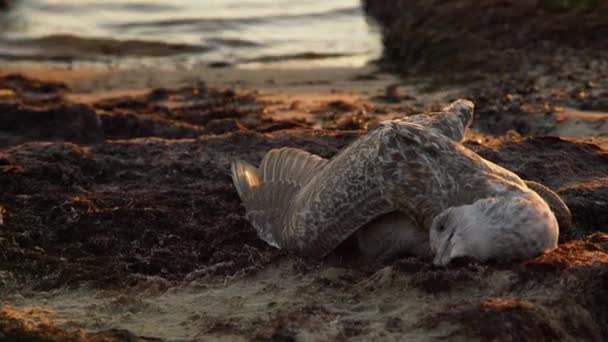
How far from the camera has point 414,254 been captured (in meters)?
5.51

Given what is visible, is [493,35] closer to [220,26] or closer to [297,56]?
[297,56]

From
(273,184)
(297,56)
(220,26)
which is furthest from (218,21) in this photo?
(273,184)

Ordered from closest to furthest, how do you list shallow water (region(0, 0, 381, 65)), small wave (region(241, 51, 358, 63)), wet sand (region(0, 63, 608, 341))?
wet sand (region(0, 63, 608, 341))
small wave (region(241, 51, 358, 63))
shallow water (region(0, 0, 381, 65))

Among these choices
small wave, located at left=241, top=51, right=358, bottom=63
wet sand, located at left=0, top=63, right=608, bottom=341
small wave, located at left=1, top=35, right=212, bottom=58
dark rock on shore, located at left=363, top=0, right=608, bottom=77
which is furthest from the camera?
small wave, located at left=1, top=35, right=212, bottom=58

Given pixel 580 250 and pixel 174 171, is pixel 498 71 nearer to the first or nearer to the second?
pixel 174 171

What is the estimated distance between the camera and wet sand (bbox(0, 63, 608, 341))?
471 cm

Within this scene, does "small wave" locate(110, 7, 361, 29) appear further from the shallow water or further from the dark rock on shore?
the dark rock on shore

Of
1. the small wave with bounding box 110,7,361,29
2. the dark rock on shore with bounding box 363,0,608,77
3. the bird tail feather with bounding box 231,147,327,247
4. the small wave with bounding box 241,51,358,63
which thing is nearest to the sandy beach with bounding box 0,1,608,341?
the bird tail feather with bounding box 231,147,327,247

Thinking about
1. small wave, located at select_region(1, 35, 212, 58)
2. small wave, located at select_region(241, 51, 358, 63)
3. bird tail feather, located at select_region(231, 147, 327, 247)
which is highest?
small wave, located at select_region(1, 35, 212, 58)

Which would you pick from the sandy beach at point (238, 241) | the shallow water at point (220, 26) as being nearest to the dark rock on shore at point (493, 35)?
the shallow water at point (220, 26)

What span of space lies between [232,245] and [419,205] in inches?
53.2

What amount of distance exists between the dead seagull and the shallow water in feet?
31.2

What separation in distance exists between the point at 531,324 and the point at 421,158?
1.39m

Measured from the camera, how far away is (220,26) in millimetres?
18297
